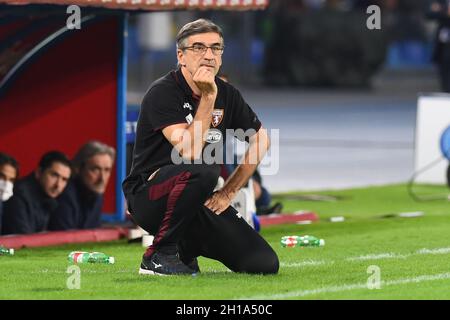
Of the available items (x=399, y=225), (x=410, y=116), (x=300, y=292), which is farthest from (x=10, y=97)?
(x=410, y=116)

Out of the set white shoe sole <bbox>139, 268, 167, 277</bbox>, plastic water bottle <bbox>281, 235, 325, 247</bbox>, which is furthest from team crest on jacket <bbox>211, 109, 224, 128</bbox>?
plastic water bottle <bbox>281, 235, 325, 247</bbox>

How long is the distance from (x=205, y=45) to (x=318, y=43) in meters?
24.9

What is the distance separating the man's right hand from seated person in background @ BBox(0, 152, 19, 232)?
137 inches

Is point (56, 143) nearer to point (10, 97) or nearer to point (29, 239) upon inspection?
point (10, 97)

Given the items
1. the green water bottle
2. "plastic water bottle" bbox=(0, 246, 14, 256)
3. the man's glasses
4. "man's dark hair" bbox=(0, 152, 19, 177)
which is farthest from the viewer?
"man's dark hair" bbox=(0, 152, 19, 177)

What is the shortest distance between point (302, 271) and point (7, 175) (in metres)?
3.33

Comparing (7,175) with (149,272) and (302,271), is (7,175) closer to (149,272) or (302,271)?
(149,272)

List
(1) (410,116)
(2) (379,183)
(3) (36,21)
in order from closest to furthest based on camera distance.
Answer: (3) (36,21) → (2) (379,183) → (1) (410,116)

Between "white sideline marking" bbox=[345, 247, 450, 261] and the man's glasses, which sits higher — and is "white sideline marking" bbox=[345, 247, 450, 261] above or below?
below

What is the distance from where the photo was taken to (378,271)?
9.95 meters

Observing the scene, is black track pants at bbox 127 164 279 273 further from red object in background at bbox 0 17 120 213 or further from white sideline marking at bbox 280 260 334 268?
red object in background at bbox 0 17 120 213

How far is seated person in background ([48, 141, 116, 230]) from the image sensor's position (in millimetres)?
12742

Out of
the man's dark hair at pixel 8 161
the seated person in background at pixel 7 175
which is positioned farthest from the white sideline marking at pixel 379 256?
the man's dark hair at pixel 8 161

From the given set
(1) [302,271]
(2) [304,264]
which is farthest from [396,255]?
(1) [302,271]
